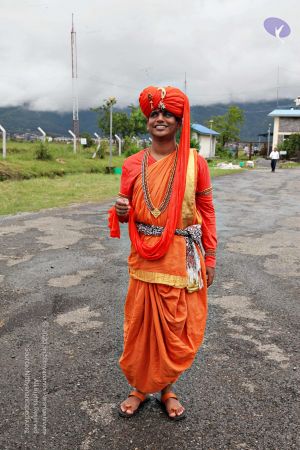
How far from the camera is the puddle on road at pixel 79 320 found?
392 centimetres

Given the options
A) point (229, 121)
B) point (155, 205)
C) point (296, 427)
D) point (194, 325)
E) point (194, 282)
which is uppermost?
point (229, 121)

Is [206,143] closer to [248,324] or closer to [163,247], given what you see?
[248,324]

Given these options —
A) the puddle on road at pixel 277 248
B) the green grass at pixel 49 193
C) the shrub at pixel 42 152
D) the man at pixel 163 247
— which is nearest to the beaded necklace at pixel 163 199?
the man at pixel 163 247

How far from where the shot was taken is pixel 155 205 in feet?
8.57

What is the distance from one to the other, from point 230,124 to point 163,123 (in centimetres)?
5838

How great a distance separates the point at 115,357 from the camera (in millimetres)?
3400

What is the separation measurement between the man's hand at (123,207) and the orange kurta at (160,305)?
9 cm

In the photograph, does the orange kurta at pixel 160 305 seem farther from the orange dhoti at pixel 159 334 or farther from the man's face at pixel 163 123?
the man's face at pixel 163 123

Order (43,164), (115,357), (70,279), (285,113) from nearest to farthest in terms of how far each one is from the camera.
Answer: (115,357)
(70,279)
(43,164)
(285,113)

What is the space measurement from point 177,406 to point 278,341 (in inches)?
52.8

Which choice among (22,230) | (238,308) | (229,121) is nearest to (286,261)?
(238,308)

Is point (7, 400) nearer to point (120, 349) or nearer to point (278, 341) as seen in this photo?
point (120, 349)

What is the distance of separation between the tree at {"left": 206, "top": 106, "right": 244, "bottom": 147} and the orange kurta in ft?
188

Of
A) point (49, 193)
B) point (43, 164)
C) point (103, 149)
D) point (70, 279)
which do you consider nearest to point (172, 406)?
point (70, 279)
